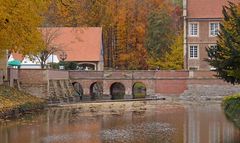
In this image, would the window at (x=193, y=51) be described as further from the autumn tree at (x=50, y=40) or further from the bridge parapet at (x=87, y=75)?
the autumn tree at (x=50, y=40)

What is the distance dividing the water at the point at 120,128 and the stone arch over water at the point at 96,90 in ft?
72.9

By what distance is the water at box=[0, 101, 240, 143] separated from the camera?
938 inches

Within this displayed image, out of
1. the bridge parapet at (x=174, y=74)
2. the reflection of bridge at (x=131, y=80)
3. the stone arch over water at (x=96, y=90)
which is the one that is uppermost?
the bridge parapet at (x=174, y=74)

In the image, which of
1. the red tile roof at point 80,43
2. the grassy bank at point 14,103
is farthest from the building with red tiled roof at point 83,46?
the grassy bank at point 14,103

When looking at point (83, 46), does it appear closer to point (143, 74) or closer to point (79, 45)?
point (79, 45)

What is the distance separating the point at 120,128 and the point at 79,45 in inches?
1526

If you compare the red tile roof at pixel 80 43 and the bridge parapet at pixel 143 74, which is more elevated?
the red tile roof at pixel 80 43

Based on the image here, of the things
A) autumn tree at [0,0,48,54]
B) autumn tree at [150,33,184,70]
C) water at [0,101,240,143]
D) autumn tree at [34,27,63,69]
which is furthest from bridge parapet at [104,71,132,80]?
autumn tree at [0,0,48,54]

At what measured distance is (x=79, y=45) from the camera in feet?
218

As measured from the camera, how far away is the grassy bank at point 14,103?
3439 cm

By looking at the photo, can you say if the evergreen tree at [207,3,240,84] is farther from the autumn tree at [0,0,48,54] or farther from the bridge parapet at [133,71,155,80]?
the bridge parapet at [133,71,155,80]

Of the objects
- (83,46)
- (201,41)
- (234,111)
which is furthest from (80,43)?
(234,111)

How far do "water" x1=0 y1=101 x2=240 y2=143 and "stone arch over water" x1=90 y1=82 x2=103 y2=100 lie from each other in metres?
22.2

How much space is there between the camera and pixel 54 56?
62.2 metres
